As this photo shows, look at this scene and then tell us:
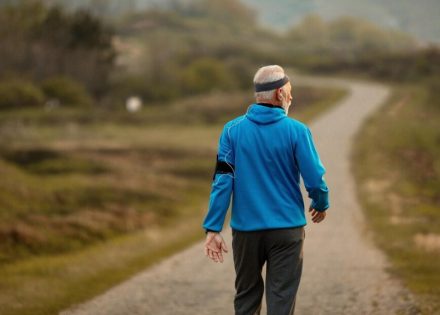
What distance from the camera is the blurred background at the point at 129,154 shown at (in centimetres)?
1264

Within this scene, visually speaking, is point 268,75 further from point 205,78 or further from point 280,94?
point 205,78

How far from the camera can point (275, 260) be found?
5453mm

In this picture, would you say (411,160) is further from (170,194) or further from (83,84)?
(83,84)

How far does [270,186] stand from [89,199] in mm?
15178

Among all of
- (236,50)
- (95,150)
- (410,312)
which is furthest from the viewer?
(236,50)

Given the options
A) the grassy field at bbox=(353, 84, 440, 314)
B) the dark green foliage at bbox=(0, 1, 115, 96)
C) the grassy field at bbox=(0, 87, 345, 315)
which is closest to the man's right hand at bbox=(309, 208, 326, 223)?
the grassy field at bbox=(353, 84, 440, 314)

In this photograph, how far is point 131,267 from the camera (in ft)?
39.7

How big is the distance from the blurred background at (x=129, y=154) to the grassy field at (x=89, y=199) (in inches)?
1.8

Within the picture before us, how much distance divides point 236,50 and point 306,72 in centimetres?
1509

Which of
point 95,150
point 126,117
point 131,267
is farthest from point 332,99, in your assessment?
point 131,267

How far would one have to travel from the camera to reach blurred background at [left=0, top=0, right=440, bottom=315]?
12641 millimetres

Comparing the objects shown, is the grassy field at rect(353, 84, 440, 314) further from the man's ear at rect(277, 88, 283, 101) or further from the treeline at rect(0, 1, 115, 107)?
the treeline at rect(0, 1, 115, 107)

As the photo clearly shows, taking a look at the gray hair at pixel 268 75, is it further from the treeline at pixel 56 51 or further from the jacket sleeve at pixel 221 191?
the treeline at pixel 56 51

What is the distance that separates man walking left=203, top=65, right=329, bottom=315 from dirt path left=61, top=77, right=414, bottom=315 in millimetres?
2868
